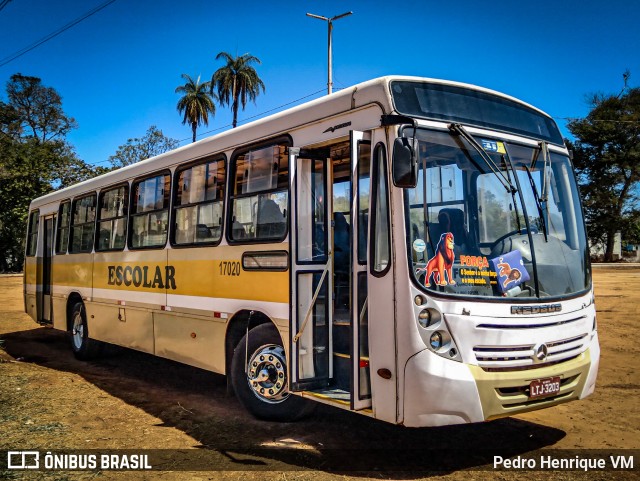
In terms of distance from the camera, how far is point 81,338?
10703mm

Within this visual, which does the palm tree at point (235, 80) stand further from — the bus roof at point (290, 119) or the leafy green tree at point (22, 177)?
the bus roof at point (290, 119)

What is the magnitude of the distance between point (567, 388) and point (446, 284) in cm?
154

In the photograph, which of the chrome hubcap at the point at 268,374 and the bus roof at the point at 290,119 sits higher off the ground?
the bus roof at the point at 290,119

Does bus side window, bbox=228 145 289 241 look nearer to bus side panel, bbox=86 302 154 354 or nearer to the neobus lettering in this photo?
the neobus lettering

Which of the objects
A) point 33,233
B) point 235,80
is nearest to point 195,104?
point 235,80

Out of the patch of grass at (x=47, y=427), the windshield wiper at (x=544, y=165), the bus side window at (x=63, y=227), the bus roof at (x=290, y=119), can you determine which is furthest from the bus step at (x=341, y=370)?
the bus side window at (x=63, y=227)

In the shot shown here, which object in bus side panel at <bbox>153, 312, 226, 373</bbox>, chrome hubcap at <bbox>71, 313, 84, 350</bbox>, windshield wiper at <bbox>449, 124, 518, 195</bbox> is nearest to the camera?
windshield wiper at <bbox>449, 124, 518, 195</bbox>

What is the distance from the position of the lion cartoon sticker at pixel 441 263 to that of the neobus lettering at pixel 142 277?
419cm

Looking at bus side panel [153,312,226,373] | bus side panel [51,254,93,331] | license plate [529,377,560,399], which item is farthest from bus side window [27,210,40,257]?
license plate [529,377,560,399]

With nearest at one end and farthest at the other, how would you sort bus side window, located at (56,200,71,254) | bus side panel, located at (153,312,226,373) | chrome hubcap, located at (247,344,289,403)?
chrome hubcap, located at (247,344,289,403) → bus side panel, located at (153,312,226,373) → bus side window, located at (56,200,71,254)

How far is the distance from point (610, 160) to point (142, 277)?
46.1 meters

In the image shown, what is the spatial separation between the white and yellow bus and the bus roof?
0.07ft

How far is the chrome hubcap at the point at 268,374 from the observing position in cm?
601

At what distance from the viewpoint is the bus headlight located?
15.0ft
